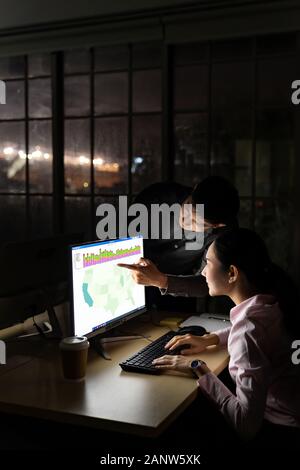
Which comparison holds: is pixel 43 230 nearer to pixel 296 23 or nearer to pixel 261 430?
pixel 296 23

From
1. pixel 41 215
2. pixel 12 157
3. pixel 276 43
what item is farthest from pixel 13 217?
pixel 276 43

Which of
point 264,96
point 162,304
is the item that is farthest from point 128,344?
point 264,96

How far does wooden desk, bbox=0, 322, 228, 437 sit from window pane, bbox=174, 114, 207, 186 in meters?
1.71

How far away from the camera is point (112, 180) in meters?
3.83

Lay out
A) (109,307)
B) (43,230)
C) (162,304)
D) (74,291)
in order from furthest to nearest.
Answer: (43,230) < (162,304) < (109,307) < (74,291)

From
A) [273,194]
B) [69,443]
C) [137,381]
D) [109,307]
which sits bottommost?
[69,443]

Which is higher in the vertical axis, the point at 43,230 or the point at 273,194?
the point at 273,194

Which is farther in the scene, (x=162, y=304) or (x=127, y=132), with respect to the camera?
(x=127, y=132)

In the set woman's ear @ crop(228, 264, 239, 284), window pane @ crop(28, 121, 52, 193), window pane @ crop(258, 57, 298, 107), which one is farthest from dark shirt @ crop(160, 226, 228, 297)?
window pane @ crop(28, 121, 52, 193)

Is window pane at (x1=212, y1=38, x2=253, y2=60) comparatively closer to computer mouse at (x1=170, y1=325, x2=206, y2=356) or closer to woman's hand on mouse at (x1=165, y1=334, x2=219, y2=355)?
computer mouse at (x1=170, y1=325, x2=206, y2=356)

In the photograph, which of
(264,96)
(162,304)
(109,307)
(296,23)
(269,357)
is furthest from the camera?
(264,96)

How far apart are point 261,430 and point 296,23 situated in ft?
7.63

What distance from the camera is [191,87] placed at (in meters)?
3.56

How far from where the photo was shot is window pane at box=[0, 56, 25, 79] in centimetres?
409
